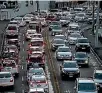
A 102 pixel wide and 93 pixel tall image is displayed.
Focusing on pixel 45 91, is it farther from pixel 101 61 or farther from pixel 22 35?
pixel 22 35

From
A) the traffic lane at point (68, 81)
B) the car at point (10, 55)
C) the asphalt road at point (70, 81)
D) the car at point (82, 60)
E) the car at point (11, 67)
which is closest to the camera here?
the asphalt road at point (70, 81)

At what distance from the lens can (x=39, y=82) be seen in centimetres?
3772

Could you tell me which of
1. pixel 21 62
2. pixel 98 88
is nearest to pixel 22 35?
pixel 21 62

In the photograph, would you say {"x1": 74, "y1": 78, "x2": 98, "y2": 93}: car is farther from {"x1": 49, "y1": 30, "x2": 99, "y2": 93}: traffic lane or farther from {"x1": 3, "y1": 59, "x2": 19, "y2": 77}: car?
{"x1": 3, "y1": 59, "x2": 19, "y2": 77}: car

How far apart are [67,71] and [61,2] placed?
129794 millimetres

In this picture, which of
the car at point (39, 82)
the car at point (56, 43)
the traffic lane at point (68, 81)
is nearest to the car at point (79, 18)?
the car at point (56, 43)

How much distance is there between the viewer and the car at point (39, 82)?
A: 3719 centimetres

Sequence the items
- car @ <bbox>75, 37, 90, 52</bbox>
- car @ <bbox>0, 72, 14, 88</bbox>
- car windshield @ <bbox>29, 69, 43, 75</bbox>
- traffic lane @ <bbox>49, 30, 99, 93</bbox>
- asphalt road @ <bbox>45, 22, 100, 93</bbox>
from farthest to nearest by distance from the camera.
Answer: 1. car @ <bbox>75, 37, 90, 52</bbox>
2. car windshield @ <bbox>29, 69, 43, 75</bbox>
3. traffic lane @ <bbox>49, 30, 99, 93</bbox>
4. asphalt road @ <bbox>45, 22, 100, 93</bbox>
5. car @ <bbox>0, 72, 14, 88</bbox>

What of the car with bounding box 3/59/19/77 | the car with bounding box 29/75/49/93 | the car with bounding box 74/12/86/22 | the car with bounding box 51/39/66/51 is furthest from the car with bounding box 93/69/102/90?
the car with bounding box 74/12/86/22

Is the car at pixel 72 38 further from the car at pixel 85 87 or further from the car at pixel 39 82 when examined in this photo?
the car at pixel 85 87

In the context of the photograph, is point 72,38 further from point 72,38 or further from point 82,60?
point 82,60

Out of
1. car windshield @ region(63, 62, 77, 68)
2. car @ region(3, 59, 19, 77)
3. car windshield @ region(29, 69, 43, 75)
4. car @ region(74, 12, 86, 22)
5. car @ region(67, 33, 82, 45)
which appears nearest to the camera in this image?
car windshield @ region(29, 69, 43, 75)

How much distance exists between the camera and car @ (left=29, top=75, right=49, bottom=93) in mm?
37188

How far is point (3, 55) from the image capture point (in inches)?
2037
